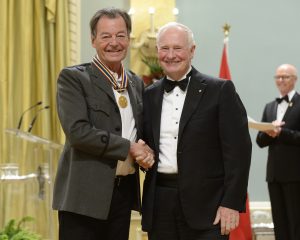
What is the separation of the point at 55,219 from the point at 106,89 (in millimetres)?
3104

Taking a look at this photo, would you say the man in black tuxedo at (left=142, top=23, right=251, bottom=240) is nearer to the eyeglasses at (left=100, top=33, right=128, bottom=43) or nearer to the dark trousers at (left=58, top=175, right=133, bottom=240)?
the dark trousers at (left=58, top=175, right=133, bottom=240)

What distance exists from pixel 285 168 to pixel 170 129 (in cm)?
325

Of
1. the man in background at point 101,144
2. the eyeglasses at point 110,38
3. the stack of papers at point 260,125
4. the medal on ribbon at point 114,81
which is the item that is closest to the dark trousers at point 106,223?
the man in background at point 101,144

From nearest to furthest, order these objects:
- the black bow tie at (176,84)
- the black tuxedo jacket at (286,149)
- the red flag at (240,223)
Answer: the black bow tie at (176,84) → the black tuxedo jacket at (286,149) → the red flag at (240,223)

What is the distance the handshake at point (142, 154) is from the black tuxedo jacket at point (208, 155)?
0.08 metres

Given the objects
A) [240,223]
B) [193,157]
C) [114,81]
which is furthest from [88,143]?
[240,223]

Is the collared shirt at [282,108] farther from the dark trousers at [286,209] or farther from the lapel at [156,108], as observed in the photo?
the lapel at [156,108]

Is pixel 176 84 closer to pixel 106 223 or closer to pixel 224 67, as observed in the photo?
pixel 106 223

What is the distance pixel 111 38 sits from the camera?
304 centimetres

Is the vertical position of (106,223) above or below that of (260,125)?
below

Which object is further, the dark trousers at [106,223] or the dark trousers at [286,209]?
the dark trousers at [286,209]

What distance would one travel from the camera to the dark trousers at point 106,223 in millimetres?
2957

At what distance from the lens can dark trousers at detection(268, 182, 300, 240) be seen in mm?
6113

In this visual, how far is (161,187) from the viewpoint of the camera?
3080 mm
